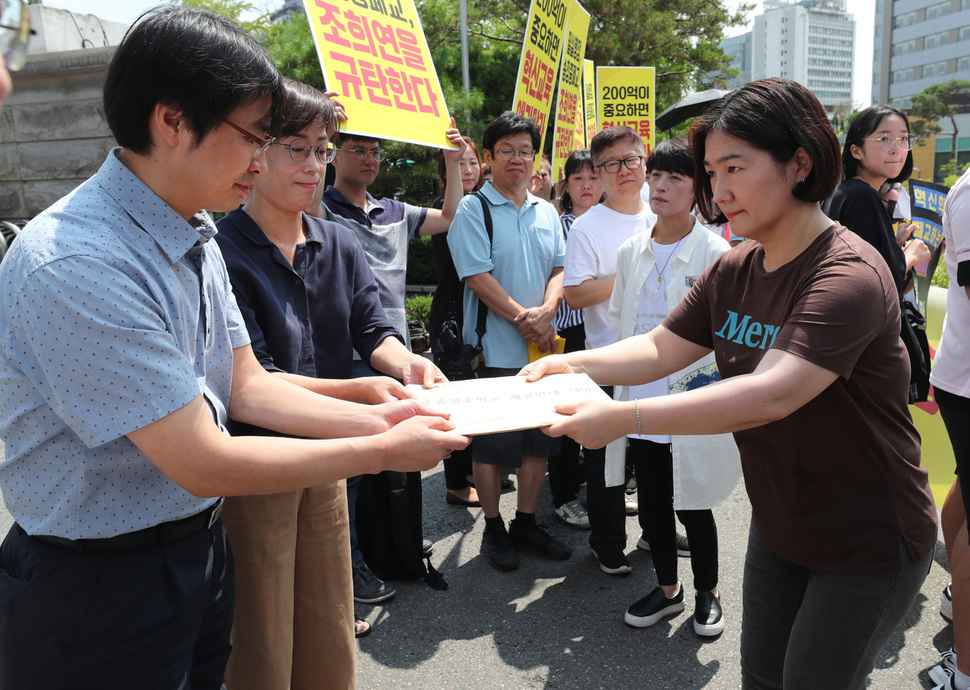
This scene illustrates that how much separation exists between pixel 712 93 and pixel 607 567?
5.38 meters

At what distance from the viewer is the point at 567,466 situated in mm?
4465

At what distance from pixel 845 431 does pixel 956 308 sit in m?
1.28

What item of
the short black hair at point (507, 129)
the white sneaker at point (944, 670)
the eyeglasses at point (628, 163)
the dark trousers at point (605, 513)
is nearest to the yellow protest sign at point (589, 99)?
the short black hair at point (507, 129)

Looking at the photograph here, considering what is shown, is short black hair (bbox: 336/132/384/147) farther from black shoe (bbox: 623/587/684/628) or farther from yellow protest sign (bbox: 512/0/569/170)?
black shoe (bbox: 623/587/684/628)

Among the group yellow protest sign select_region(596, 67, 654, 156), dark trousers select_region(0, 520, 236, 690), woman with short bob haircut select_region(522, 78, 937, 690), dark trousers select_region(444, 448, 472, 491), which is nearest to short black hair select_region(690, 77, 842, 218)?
woman with short bob haircut select_region(522, 78, 937, 690)

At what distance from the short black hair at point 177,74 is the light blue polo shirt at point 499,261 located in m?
2.53

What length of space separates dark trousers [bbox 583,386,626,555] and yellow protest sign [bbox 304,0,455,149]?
1.91 metres

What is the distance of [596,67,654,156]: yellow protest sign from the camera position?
24.5 ft

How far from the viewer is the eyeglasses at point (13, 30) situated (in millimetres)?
760

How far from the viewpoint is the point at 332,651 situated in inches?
87.6

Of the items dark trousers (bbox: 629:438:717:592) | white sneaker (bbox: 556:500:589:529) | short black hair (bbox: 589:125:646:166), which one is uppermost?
short black hair (bbox: 589:125:646:166)

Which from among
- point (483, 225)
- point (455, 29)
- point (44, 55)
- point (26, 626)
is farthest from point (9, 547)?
point (455, 29)

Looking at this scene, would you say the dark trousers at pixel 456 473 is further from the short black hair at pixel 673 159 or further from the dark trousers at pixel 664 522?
the short black hair at pixel 673 159

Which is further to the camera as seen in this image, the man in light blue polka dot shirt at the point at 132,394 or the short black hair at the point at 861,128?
the short black hair at the point at 861,128
